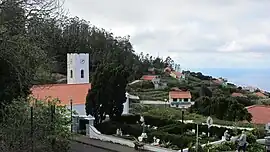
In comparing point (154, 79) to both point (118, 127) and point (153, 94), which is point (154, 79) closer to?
point (153, 94)

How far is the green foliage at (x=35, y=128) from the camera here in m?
13.7

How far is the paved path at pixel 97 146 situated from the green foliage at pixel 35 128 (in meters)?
4.57

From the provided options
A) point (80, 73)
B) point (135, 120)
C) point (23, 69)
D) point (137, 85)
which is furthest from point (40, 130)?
point (137, 85)

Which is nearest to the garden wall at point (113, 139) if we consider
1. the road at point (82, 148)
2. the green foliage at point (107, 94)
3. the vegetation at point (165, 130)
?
the vegetation at point (165, 130)

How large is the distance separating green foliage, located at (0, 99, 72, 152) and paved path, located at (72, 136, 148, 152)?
457 cm

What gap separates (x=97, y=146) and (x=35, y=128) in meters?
6.76

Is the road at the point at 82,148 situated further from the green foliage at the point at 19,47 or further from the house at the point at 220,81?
the house at the point at 220,81

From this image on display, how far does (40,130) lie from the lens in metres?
14.4

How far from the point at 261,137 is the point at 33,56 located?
386 inches

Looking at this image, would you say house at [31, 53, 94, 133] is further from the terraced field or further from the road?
the terraced field

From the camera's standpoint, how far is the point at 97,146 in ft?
68.0

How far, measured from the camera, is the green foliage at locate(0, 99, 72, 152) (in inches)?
541

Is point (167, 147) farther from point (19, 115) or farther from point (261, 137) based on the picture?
point (19, 115)

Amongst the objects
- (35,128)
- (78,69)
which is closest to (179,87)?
(78,69)
